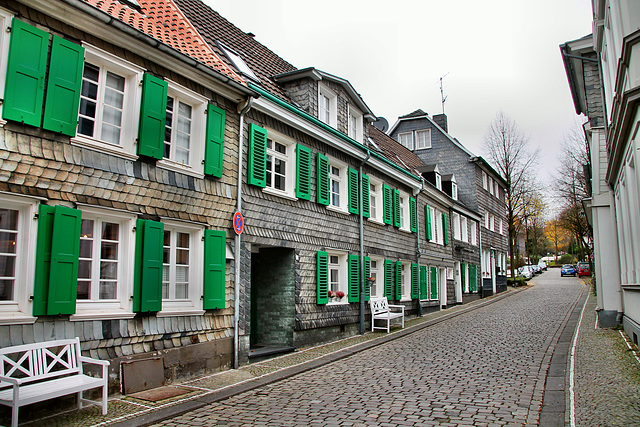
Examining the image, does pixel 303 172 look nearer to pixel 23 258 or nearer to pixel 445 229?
pixel 23 258

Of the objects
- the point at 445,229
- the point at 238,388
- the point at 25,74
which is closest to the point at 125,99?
the point at 25,74

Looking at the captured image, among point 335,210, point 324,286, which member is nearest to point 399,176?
A: point 335,210

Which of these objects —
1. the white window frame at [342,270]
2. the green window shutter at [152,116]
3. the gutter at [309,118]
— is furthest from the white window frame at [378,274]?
the green window shutter at [152,116]

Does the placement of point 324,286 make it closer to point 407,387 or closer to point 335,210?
point 335,210

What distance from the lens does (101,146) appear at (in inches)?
288

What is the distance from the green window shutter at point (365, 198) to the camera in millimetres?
15617

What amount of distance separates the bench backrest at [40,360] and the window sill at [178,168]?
122 inches

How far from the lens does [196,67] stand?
8.91 m

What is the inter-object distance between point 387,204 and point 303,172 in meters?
5.71

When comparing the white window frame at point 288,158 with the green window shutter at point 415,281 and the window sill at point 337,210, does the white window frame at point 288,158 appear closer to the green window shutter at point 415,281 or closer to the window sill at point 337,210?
the window sill at point 337,210

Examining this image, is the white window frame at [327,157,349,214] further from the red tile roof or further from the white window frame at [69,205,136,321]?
the white window frame at [69,205,136,321]

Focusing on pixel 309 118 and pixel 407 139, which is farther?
pixel 407 139

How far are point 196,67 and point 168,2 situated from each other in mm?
3532

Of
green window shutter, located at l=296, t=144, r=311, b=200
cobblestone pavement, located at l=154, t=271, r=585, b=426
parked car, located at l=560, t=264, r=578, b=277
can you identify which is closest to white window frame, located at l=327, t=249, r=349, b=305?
cobblestone pavement, located at l=154, t=271, r=585, b=426
